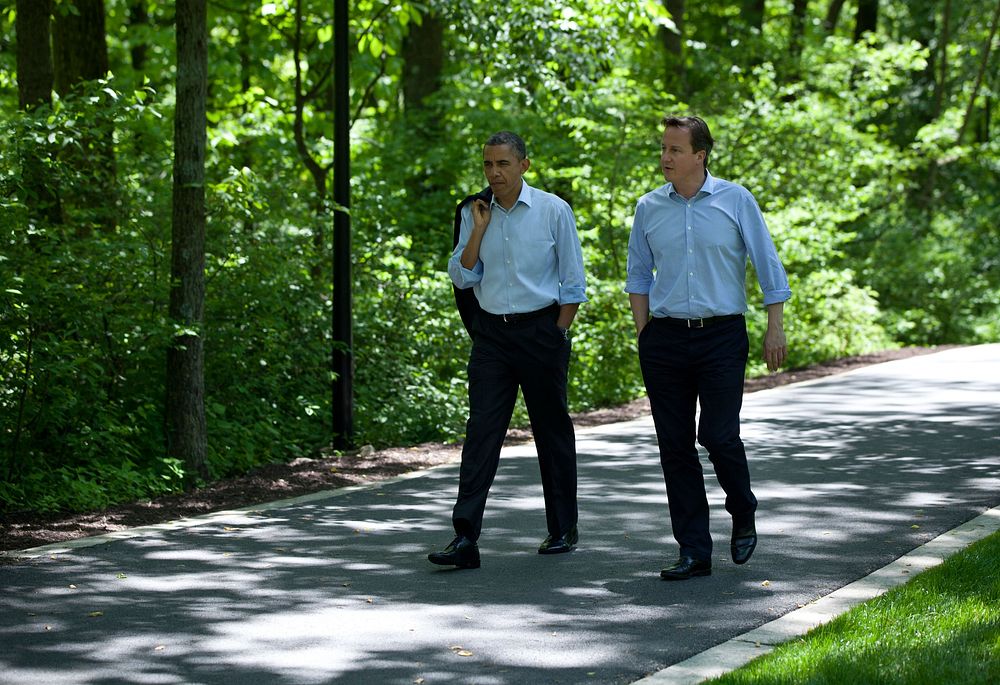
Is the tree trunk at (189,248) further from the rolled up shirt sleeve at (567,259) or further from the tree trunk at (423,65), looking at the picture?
the tree trunk at (423,65)

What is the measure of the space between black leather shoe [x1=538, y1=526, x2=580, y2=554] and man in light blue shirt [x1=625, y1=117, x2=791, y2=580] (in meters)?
0.77

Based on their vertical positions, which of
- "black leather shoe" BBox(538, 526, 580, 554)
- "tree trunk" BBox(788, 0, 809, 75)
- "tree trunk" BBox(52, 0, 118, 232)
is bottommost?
"black leather shoe" BBox(538, 526, 580, 554)

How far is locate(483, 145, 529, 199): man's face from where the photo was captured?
697 cm

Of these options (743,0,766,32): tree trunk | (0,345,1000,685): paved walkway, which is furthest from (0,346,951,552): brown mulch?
(743,0,766,32): tree trunk

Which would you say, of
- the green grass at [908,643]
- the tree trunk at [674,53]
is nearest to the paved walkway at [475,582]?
the green grass at [908,643]

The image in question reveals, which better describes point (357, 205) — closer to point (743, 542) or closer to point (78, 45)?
point (78, 45)

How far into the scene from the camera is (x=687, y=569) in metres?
6.59

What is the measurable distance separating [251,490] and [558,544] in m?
3.08

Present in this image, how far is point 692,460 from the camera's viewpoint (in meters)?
6.71

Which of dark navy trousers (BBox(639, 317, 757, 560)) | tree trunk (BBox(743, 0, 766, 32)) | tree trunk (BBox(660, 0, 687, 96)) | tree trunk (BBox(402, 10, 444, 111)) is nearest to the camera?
dark navy trousers (BBox(639, 317, 757, 560))

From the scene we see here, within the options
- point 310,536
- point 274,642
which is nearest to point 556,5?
point 310,536

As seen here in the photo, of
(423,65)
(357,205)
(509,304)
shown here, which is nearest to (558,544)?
(509,304)

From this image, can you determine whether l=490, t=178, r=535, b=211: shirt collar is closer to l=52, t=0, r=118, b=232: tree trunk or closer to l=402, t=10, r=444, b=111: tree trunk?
l=52, t=0, r=118, b=232: tree trunk

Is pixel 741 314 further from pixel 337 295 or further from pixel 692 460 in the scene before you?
pixel 337 295
